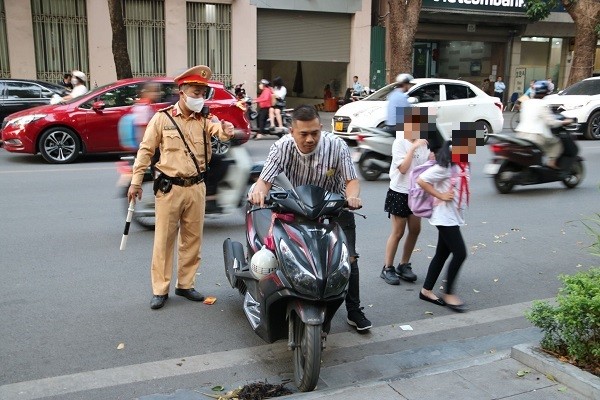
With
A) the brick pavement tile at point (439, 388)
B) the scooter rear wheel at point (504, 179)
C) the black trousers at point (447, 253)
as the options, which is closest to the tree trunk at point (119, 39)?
the scooter rear wheel at point (504, 179)

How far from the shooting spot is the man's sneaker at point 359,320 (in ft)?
15.3

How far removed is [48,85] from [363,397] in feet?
47.5

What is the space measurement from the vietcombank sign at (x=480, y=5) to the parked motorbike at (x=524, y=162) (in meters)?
17.8

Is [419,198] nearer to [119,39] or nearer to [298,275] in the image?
[298,275]

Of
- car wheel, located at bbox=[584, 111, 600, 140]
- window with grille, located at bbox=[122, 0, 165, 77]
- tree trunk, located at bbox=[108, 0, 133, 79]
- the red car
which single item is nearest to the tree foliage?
car wheel, located at bbox=[584, 111, 600, 140]

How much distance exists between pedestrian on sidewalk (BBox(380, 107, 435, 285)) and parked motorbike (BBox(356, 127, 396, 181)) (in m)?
4.82

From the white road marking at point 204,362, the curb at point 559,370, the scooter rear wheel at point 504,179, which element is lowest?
the white road marking at point 204,362

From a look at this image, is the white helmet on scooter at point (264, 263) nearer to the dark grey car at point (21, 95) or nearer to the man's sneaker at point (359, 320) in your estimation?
the man's sneaker at point (359, 320)

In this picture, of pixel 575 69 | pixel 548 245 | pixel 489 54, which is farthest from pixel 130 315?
pixel 489 54

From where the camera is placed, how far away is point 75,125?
1230cm

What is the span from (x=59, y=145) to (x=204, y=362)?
9264 millimetres

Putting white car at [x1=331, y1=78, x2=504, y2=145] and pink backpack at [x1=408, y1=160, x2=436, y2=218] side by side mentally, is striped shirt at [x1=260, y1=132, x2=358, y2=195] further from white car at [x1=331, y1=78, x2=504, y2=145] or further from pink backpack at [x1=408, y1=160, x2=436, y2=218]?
white car at [x1=331, y1=78, x2=504, y2=145]

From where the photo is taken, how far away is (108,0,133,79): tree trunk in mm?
18219

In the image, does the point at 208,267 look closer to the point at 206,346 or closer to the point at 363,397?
the point at 206,346
